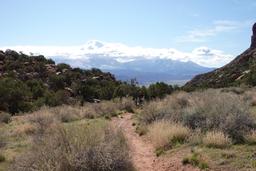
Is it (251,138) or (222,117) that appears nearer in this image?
(251,138)

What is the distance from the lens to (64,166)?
9117 mm

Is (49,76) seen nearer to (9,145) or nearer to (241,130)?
(9,145)

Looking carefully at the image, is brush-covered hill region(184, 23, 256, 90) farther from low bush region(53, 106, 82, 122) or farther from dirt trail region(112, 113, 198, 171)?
dirt trail region(112, 113, 198, 171)

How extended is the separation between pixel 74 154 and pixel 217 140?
4.83m

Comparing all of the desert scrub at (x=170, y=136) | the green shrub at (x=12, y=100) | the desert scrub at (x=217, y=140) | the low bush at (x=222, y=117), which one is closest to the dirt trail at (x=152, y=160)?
the desert scrub at (x=170, y=136)

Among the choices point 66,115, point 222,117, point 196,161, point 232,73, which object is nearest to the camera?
point 196,161

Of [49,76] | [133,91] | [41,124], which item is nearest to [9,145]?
[41,124]

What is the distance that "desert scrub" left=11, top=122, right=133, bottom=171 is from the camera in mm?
9125

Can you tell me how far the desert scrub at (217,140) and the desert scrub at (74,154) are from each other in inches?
117

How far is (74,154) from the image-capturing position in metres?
9.41

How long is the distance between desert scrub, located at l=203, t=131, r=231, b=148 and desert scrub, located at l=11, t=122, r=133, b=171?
298 cm

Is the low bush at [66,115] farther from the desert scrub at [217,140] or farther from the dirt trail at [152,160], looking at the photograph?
the desert scrub at [217,140]

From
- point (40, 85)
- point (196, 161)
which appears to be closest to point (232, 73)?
point (40, 85)

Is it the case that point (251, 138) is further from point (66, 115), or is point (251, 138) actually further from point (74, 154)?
point (66, 115)
